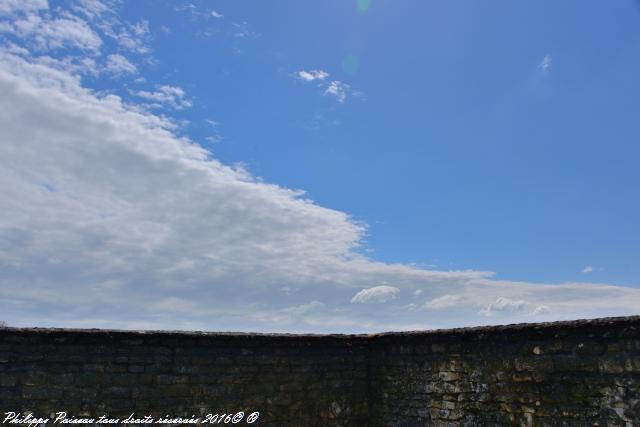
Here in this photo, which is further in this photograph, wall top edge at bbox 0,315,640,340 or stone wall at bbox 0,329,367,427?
stone wall at bbox 0,329,367,427

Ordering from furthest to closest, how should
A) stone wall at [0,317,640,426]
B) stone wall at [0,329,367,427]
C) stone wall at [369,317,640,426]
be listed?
stone wall at [0,329,367,427] → stone wall at [0,317,640,426] → stone wall at [369,317,640,426]

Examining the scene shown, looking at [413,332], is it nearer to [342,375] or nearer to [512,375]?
[342,375]

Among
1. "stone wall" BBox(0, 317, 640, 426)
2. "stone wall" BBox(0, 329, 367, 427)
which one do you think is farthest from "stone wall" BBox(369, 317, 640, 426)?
"stone wall" BBox(0, 329, 367, 427)

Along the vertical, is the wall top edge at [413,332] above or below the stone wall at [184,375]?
above

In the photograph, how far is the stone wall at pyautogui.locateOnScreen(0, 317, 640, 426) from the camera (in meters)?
5.84

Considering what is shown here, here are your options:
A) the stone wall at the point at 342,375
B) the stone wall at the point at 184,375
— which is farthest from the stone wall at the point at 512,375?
the stone wall at the point at 184,375

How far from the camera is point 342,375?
26.8ft

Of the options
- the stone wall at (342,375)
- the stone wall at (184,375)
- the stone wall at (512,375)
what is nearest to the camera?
the stone wall at (512,375)

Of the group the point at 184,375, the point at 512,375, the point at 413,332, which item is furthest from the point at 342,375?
the point at 512,375

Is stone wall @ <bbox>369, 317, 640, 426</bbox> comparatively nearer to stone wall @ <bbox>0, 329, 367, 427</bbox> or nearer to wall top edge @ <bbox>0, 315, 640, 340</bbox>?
wall top edge @ <bbox>0, 315, 640, 340</bbox>

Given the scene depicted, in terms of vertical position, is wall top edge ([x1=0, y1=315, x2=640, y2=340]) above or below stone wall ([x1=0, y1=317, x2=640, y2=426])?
above

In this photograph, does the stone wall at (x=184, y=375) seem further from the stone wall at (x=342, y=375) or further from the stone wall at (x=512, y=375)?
the stone wall at (x=512, y=375)

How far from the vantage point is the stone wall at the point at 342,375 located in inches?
230

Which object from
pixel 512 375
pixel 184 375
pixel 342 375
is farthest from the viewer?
pixel 342 375
